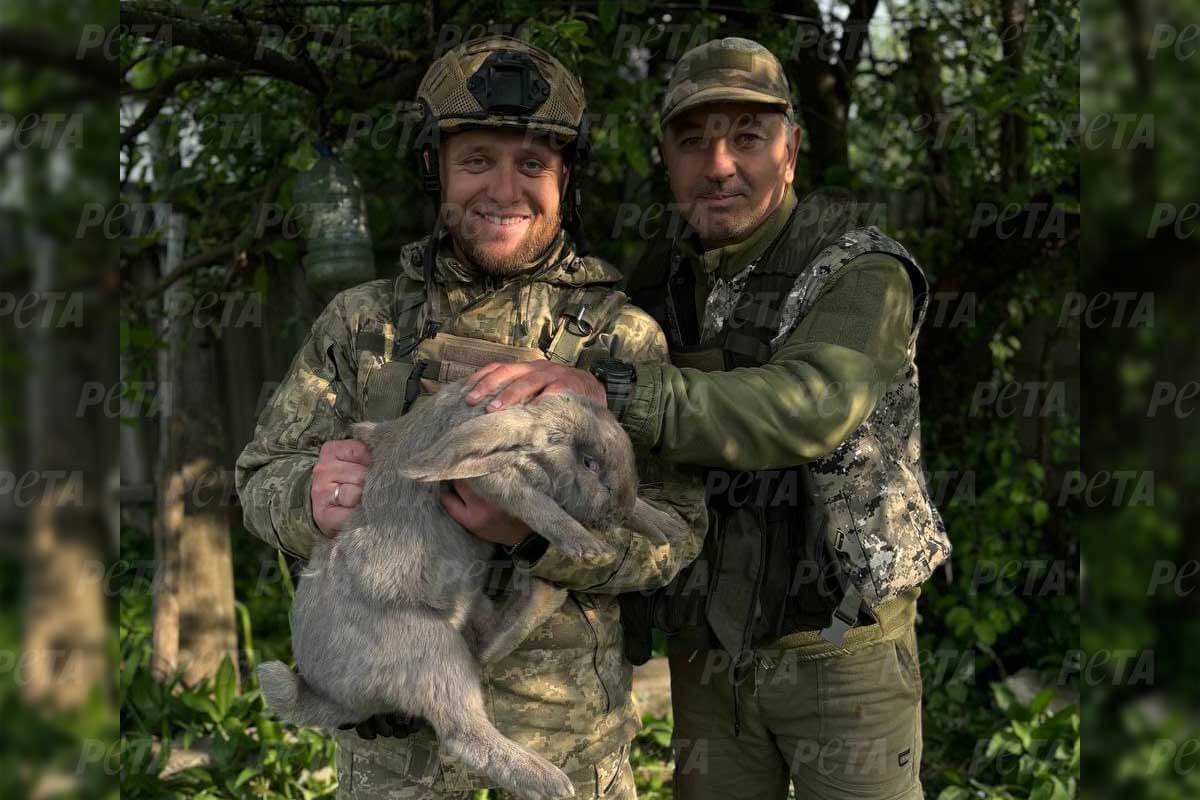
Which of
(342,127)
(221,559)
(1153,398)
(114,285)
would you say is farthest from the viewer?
(221,559)

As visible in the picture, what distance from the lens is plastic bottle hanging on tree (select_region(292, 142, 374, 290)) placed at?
5.47 metres

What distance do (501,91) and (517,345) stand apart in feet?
2.94

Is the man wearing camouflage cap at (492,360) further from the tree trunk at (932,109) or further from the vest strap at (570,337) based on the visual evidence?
the tree trunk at (932,109)

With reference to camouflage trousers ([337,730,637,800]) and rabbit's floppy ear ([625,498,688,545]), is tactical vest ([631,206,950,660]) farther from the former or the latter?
camouflage trousers ([337,730,637,800])

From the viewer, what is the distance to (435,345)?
339 cm

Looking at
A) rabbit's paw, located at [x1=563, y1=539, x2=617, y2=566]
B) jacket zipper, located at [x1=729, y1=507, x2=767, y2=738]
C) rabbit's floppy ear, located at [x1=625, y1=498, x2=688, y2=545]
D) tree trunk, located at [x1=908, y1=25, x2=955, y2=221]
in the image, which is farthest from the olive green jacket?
tree trunk, located at [x1=908, y1=25, x2=955, y2=221]

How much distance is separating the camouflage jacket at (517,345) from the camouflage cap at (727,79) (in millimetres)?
782

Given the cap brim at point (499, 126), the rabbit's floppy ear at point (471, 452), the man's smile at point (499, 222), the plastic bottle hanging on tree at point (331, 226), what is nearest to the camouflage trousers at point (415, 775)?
the rabbit's floppy ear at point (471, 452)

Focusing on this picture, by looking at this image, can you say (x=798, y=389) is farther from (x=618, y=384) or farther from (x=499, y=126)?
(x=499, y=126)

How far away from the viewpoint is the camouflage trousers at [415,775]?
325cm

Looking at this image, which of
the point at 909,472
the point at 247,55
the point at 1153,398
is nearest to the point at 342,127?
the point at 247,55

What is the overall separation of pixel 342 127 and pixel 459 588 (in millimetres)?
3939

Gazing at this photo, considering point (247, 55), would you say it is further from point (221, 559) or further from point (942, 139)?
point (942, 139)

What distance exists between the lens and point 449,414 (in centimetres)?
313
